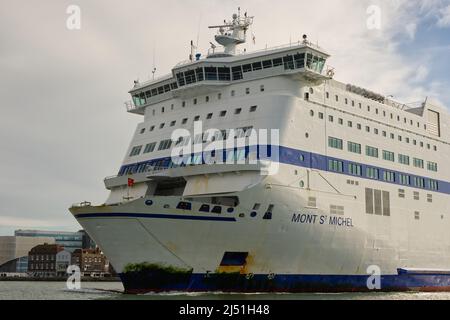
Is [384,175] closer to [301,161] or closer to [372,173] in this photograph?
[372,173]

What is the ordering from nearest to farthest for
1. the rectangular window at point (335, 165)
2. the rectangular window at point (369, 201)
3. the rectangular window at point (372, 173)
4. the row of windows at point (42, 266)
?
1. the rectangular window at point (335, 165)
2. the rectangular window at point (369, 201)
3. the rectangular window at point (372, 173)
4. the row of windows at point (42, 266)

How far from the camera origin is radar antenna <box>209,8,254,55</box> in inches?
1108

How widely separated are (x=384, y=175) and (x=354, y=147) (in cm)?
247

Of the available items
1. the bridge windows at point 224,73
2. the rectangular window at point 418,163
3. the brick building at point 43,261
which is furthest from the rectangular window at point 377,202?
the brick building at point 43,261

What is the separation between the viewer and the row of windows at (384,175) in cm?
2542

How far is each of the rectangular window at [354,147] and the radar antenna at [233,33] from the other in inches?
275

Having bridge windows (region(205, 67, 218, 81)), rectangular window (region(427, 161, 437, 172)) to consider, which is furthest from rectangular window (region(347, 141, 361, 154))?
bridge windows (region(205, 67, 218, 81))

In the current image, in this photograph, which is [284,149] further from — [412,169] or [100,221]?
[412,169]

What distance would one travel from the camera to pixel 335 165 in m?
25.3

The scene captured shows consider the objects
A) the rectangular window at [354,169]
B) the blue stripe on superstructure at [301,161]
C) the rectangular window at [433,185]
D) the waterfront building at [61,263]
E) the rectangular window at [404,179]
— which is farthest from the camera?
the waterfront building at [61,263]

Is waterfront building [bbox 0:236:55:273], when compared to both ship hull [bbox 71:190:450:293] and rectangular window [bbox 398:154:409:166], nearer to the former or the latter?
rectangular window [bbox 398:154:409:166]

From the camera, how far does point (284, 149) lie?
23125mm

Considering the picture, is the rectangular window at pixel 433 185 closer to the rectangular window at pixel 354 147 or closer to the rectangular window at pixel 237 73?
the rectangular window at pixel 354 147
